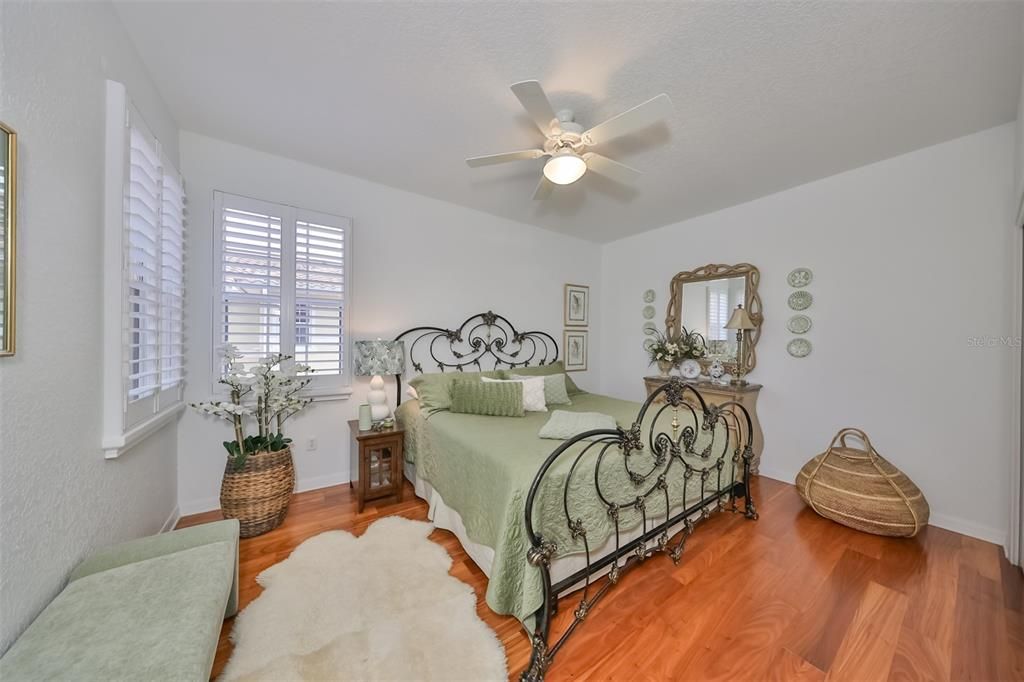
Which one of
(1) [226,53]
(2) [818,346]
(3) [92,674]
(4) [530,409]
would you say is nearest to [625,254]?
(2) [818,346]

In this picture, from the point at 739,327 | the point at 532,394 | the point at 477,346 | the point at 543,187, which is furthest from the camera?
the point at 477,346

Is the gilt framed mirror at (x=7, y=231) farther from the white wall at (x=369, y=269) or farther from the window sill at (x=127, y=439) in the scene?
the white wall at (x=369, y=269)

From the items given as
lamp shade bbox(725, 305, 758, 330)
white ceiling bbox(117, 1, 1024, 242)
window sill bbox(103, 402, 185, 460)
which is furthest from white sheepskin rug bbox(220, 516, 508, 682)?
lamp shade bbox(725, 305, 758, 330)

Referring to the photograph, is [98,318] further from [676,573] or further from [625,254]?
[625,254]

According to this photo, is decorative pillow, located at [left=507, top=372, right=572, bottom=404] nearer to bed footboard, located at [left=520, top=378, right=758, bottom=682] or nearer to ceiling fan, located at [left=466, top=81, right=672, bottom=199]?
bed footboard, located at [left=520, top=378, right=758, bottom=682]

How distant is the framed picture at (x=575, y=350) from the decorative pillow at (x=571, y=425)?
86.6 inches

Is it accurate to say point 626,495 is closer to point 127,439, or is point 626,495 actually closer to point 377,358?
point 377,358

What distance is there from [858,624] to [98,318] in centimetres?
367

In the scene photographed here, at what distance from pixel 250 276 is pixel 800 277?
15.3ft

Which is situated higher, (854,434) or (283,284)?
(283,284)

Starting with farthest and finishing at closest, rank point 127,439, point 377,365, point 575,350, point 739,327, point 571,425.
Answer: point 575,350
point 739,327
point 377,365
point 571,425
point 127,439

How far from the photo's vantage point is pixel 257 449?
2.34 m

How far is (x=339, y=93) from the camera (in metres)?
1.95

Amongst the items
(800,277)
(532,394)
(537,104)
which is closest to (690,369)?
(800,277)
